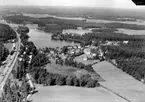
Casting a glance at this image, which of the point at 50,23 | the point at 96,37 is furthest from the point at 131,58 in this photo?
the point at 50,23

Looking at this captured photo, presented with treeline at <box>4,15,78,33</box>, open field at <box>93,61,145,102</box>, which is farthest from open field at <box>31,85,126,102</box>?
treeline at <box>4,15,78,33</box>

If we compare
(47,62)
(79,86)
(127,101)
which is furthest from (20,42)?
(127,101)

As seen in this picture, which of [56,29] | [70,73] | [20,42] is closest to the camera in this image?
[70,73]

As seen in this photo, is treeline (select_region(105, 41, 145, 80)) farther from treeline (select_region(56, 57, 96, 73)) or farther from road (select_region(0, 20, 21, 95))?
road (select_region(0, 20, 21, 95))

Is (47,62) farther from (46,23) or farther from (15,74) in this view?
(46,23)

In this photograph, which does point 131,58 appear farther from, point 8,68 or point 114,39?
point 8,68

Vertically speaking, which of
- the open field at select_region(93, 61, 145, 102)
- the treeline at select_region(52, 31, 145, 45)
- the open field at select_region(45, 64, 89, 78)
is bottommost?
the open field at select_region(93, 61, 145, 102)

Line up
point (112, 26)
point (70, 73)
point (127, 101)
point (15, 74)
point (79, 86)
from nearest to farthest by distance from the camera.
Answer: point (127, 101) < point (79, 86) < point (15, 74) < point (70, 73) < point (112, 26)
